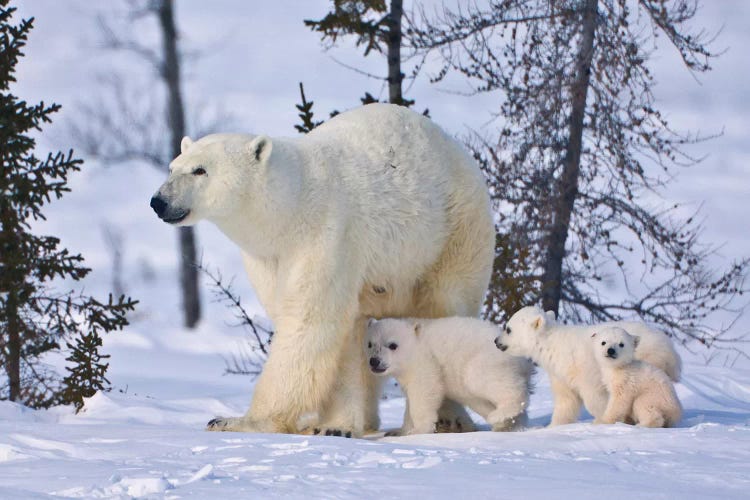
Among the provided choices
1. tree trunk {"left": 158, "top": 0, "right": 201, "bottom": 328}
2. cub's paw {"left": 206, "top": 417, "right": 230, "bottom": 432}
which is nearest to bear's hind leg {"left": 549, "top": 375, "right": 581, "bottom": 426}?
cub's paw {"left": 206, "top": 417, "right": 230, "bottom": 432}

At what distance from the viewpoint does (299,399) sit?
6164 millimetres

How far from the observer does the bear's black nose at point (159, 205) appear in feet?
18.8

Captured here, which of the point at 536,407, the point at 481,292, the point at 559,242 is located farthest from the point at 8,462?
the point at 559,242

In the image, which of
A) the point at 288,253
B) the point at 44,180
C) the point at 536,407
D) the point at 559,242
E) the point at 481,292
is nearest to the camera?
the point at 288,253

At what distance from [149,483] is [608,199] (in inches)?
313

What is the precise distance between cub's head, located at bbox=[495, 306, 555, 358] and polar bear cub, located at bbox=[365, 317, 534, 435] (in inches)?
4.6

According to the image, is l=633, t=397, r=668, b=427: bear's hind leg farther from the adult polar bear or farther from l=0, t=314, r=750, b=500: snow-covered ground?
the adult polar bear

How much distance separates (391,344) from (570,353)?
3.60ft

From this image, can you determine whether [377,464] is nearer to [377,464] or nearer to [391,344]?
[377,464]

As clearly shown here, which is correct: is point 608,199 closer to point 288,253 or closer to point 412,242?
point 412,242

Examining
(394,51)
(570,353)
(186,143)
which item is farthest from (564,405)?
(394,51)

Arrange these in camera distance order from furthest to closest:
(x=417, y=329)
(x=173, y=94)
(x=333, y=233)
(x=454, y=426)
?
(x=173, y=94) < (x=454, y=426) < (x=417, y=329) < (x=333, y=233)

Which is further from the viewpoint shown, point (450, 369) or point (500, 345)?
point (450, 369)

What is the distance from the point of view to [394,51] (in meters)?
10.6
